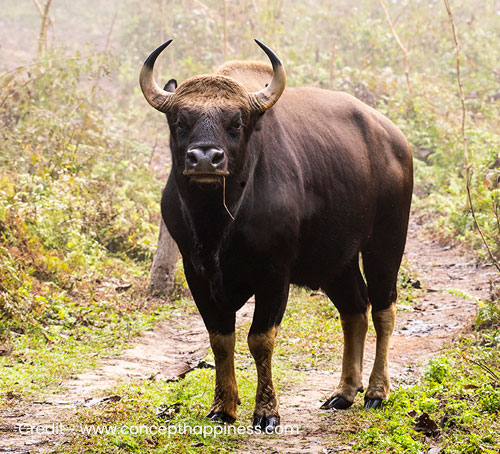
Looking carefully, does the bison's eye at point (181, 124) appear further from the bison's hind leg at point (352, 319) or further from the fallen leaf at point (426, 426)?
the fallen leaf at point (426, 426)

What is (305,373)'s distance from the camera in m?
6.77

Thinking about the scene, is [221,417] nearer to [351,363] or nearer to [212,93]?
[351,363]

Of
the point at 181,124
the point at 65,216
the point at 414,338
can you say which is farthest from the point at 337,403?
the point at 65,216

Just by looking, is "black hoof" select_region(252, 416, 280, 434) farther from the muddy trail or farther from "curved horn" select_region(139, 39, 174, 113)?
"curved horn" select_region(139, 39, 174, 113)

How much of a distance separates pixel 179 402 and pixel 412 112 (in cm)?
1582

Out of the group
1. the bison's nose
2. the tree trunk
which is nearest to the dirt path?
the bison's nose

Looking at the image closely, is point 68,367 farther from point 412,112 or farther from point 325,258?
point 412,112

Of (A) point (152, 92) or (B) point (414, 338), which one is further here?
(B) point (414, 338)

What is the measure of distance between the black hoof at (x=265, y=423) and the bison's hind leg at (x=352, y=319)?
0.96 metres

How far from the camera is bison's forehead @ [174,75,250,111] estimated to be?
4.61 m

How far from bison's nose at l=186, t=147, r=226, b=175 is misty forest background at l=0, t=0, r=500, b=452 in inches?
115

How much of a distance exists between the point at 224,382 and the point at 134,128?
15243 millimetres

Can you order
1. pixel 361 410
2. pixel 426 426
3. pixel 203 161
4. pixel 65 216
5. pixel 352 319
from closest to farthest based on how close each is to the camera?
pixel 203 161, pixel 426 426, pixel 361 410, pixel 352 319, pixel 65 216

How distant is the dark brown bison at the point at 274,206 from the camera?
4652 mm
